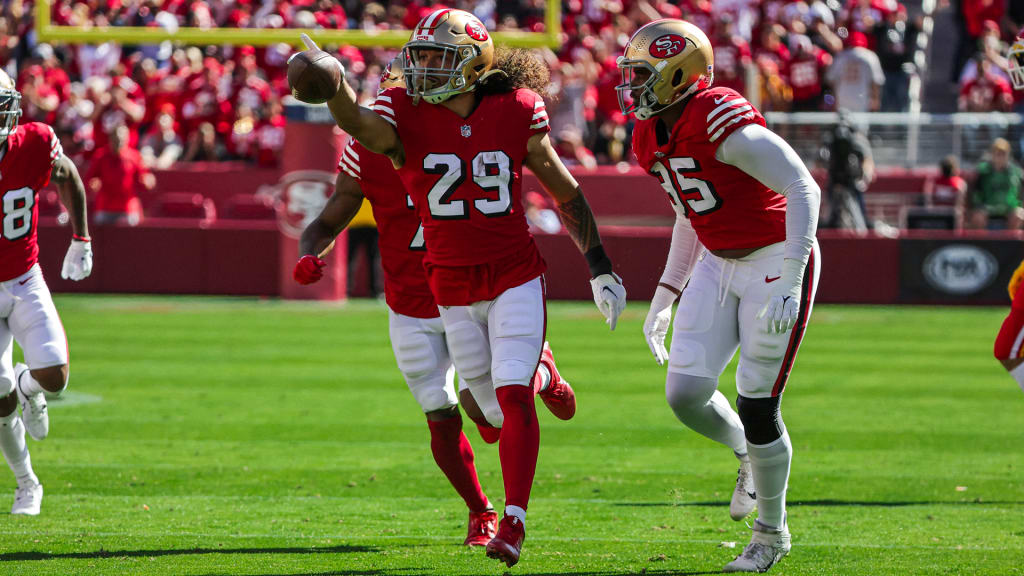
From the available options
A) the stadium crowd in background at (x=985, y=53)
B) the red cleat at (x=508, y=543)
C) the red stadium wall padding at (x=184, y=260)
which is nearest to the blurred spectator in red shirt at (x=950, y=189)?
the stadium crowd in background at (x=985, y=53)

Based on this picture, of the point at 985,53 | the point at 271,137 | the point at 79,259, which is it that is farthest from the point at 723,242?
the point at 985,53

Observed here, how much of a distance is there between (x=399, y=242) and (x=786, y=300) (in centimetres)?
170

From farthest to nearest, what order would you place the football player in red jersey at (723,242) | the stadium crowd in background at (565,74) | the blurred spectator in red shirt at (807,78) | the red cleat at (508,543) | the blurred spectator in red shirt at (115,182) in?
the blurred spectator in red shirt at (807,78) < the stadium crowd in background at (565,74) < the blurred spectator in red shirt at (115,182) < the football player in red jersey at (723,242) < the red cleat at (508,543)

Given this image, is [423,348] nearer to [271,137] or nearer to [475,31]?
[475,31]

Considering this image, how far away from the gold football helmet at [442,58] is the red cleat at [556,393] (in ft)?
3.74

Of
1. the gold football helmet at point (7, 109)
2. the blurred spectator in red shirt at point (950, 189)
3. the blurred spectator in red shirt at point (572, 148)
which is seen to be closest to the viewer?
the gold football helmet at point (7, 109)

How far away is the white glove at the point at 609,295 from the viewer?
17.4ft

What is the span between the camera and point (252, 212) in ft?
61.0

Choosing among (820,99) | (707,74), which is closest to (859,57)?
(820,99)

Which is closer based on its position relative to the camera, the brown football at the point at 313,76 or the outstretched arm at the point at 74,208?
the brown football at the point at 313,76

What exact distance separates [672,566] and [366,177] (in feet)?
6.32

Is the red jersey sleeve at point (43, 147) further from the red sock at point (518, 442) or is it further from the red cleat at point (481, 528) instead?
Result: the red sock at point (518, 442)

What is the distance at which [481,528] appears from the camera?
5766 mm

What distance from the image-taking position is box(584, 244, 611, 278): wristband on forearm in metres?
5.39
